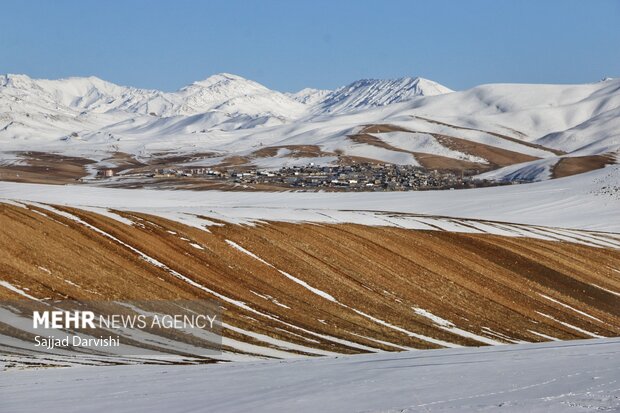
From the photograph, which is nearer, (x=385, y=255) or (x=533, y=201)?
(x=385, y=255)

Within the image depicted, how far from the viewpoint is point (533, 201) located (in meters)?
119

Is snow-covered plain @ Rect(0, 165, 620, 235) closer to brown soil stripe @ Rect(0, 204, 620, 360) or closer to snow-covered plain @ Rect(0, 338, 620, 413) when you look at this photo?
brown soil stripe @ Rect(0, 204, 620, 360)

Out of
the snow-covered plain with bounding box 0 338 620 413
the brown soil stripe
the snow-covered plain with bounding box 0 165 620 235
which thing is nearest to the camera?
the snow-covered plain with bounding box 0 338 620 413

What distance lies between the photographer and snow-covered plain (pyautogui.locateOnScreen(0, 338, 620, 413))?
1906 cm

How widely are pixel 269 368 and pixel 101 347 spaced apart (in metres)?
9.35

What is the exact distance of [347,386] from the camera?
22.2 meters

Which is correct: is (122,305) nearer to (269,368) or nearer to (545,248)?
(269,368)

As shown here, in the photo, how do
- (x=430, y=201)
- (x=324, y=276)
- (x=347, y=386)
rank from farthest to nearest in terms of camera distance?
(x=430, y=201) < (x=324, y=276) < (x=347, y=386)

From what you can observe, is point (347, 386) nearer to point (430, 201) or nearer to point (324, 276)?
point (324, 276)

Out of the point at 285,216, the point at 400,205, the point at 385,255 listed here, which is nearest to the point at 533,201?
the point at 400,205

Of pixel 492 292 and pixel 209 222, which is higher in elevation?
pixel 209 222

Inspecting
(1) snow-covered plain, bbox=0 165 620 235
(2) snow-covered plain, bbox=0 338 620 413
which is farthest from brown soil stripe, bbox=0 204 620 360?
(1) snow-covered plain, bbox=0 165 620 235

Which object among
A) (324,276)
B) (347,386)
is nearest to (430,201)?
(324,276)

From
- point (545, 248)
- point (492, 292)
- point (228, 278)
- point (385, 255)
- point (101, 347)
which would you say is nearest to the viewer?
point (101, 347)
